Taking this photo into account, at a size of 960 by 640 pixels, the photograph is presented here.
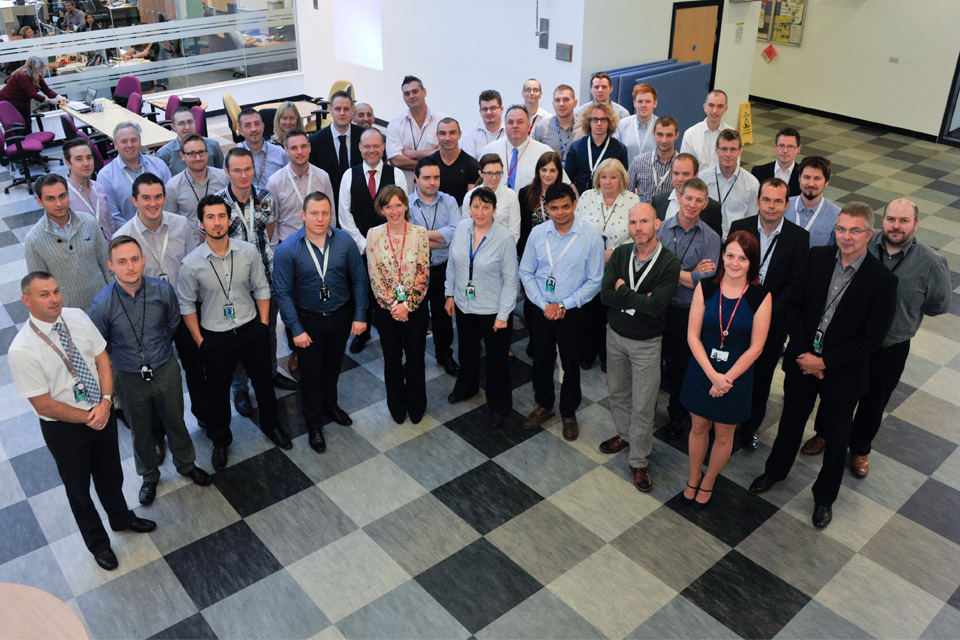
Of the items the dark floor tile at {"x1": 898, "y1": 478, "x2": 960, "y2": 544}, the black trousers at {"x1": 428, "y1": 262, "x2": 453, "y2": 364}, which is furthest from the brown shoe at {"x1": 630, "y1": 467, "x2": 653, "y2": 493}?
the black trousers at {"x1": 428, "y1": 262, "x2": 453, "y2": 364}

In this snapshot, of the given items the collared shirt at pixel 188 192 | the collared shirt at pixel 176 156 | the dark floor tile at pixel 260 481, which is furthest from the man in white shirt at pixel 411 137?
the dark floor tile at pixel 260 481

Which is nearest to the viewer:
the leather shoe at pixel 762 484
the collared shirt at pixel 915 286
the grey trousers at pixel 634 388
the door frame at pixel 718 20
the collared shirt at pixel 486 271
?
the collared shirt at pixel 915 286

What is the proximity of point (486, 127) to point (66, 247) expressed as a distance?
128 inches

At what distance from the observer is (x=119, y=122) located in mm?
8742

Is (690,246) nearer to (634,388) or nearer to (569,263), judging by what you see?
(569,263)

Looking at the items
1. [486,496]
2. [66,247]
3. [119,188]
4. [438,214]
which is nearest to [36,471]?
[66,247]

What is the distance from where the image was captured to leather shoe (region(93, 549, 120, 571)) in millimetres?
3750

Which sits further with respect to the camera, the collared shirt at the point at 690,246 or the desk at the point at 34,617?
the collared shirt at the point at 690,246

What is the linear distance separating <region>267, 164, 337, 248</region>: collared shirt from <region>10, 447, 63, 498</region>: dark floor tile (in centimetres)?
197

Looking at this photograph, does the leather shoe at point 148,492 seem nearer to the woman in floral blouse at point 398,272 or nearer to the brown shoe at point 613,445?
the woman in floral blouse at point 398,272

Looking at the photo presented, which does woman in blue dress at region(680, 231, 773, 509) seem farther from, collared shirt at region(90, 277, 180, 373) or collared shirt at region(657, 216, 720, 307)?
collared shirt at region(90, 277, 180, 373)

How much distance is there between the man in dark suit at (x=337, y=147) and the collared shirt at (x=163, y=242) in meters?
1.63

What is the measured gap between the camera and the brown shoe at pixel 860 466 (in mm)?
4410

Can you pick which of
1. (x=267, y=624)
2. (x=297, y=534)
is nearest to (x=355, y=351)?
(x=297, y=534)
